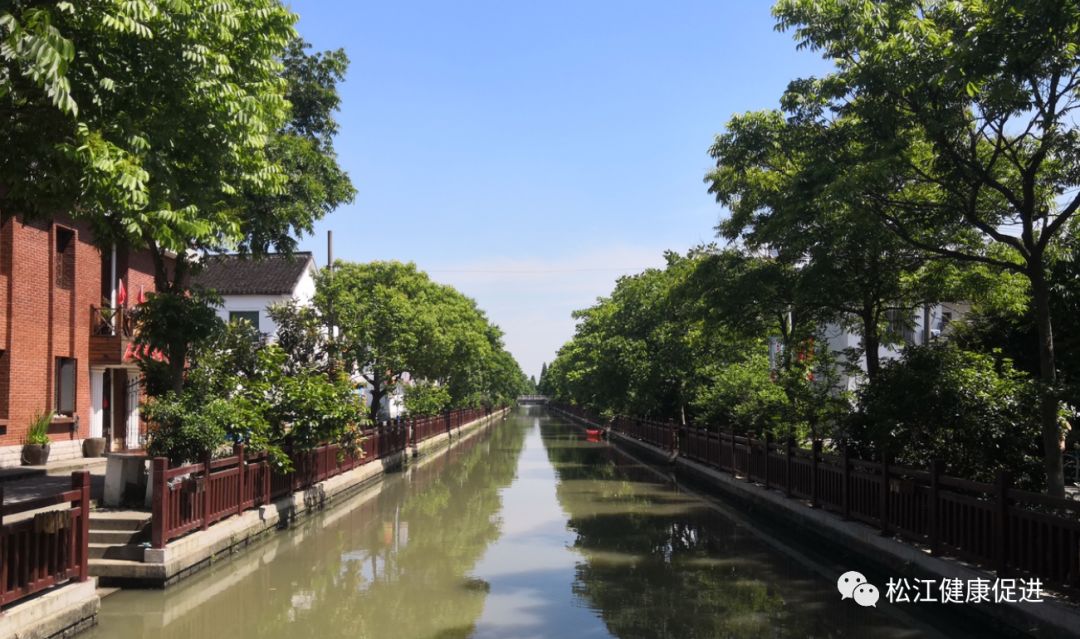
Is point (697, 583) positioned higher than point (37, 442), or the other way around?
point (37, 442)

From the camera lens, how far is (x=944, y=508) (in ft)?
30.7

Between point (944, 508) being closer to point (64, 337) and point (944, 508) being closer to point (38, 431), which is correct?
point (38, 431)

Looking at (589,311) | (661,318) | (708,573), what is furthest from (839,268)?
(589,311)

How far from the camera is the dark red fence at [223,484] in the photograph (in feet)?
31.6

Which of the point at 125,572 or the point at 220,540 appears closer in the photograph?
the point at 125,572

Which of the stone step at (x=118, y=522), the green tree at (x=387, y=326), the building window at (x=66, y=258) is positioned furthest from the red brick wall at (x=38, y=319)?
the stone step at (x=118, y=522)

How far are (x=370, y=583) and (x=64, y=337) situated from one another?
13828 millimetres

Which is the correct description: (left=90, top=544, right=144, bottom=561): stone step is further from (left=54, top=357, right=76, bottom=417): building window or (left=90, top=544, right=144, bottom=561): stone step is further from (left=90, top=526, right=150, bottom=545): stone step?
(left=54, top=357, right=76, bottom=417): building window

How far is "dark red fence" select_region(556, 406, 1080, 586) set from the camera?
7387 millimetres

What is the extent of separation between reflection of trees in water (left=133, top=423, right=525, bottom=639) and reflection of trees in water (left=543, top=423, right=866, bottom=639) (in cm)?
165

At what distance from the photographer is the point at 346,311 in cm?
2377

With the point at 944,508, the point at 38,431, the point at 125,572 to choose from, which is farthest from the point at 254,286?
the point at 944,508

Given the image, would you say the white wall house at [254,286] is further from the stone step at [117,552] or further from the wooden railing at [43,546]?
the wooden railing at [43,546]

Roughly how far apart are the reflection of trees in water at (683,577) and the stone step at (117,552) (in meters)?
5.33
